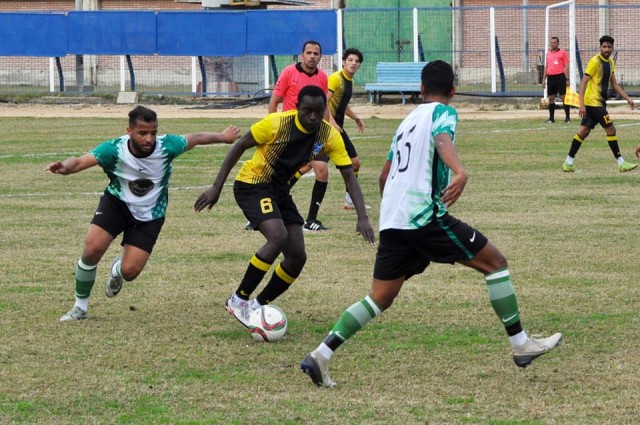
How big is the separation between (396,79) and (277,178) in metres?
28.2

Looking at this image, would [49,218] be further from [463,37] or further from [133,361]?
[463,37]

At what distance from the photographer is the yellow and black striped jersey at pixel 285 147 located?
26.7 feet

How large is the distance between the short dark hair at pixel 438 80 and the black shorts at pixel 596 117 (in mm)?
11971

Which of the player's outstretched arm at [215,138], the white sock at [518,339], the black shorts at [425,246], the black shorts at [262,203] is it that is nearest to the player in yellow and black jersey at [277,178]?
the black shorts at [262,203]

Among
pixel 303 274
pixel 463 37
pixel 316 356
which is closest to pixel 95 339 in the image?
pixel 316 356

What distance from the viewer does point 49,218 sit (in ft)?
46.1

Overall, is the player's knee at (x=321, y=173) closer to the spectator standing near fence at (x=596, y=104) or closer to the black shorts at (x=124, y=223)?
the black shorts at (x=124, y=223)

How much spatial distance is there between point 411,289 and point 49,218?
581 centimetres

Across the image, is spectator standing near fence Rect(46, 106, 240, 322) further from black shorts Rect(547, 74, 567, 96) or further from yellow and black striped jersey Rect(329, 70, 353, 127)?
black shorts Rect(547, 74, 567, 96)

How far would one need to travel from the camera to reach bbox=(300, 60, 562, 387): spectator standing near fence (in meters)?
6.68

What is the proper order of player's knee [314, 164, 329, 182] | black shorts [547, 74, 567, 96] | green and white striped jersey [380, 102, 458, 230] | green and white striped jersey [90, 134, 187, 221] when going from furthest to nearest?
1. black shorts [547, 74, 567, 96]
2. player's knee [314, 164, 329, 182]
3. green and white striped jersey [90, 134, 187, 221]
4. green and white striped jersey [380, 102, 458, 230]

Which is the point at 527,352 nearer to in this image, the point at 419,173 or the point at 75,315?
the point at 419,173

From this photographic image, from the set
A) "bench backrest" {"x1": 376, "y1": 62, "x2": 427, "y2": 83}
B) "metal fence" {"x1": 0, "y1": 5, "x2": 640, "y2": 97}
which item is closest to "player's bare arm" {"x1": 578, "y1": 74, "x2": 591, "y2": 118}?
"metal fence" {"x1": 0, "y1": 5, "x2": 640, "y2": 97}

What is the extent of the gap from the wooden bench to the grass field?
803 inches
